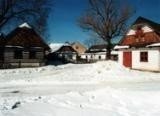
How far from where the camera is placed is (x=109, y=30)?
157ft

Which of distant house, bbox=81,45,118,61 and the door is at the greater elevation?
distant house, bbox=81,45,118,61

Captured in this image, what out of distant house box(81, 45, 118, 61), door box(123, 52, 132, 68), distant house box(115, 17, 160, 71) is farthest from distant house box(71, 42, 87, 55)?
door box(123, 52, 132, 68)

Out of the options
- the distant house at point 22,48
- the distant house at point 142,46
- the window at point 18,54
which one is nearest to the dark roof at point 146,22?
the distant house at point 142,46

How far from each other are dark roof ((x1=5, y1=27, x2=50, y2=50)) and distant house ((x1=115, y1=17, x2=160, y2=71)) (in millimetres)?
11414

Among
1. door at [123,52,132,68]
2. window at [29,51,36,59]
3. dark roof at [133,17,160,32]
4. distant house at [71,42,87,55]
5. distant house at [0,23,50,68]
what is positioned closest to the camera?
dark roof at [133,17,160,32]

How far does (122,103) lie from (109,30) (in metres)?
37.2

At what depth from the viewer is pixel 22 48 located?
39.7 metres

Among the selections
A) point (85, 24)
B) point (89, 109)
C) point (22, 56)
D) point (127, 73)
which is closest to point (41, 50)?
point (22, 56)

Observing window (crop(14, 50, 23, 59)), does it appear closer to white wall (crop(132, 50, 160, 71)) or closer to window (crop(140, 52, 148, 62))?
white wall (crop(132, 50, 160, 71))

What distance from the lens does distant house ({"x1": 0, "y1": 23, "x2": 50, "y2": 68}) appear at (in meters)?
39.0

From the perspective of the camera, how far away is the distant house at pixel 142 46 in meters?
33.4

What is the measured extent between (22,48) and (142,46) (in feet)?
52.2

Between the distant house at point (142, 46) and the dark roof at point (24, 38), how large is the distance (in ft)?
37.4

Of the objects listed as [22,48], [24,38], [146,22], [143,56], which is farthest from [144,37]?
[22,48]
